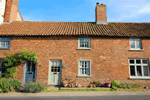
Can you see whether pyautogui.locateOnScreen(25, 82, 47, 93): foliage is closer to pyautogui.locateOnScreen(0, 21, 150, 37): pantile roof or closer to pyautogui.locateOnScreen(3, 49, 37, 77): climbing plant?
pyautogui.locateOnScreen(3, 49, 37, 77): climbing plant

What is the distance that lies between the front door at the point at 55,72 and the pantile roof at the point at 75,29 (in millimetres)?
3160

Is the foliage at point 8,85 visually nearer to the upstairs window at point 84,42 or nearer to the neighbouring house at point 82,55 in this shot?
the neighbouring house at point 82,55

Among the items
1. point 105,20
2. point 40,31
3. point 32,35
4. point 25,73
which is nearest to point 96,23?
point 105,20

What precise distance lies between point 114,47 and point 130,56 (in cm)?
194

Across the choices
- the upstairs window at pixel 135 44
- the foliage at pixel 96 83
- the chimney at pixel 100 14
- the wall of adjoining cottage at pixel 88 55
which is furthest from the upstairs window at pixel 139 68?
the chimney at pixel 100 14

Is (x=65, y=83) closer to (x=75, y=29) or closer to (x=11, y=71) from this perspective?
(x=11, y=71)

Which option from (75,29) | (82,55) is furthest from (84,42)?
(75,29)

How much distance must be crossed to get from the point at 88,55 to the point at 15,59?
25.0 feet

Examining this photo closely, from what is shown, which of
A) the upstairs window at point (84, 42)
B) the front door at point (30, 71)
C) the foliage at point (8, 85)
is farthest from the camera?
the upstairs window at point (84, 42)

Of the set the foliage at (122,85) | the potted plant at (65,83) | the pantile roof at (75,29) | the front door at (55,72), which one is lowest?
the foliage at (122,85)

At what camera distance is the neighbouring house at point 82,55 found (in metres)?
Result: 11.6

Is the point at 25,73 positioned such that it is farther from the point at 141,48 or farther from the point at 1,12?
the point at 141,48

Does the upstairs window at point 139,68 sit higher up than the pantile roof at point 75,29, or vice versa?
the pantile roof at point 75,29

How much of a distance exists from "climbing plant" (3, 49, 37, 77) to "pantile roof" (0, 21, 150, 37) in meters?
2.24
